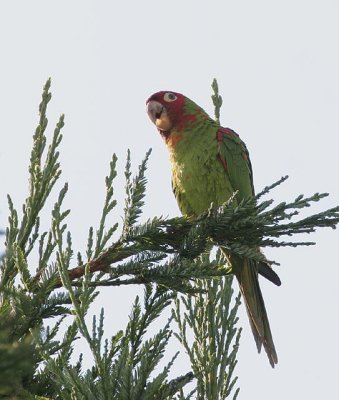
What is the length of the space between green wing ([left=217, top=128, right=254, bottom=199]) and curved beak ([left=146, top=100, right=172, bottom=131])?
2.07 feet

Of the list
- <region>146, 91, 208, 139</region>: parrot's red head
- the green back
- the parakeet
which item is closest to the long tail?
the parakeet

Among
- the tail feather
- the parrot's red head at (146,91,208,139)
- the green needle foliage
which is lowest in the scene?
the green needle foliage

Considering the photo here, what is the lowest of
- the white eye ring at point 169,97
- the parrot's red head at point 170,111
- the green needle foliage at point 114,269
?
the green needle foliage at point 114,269

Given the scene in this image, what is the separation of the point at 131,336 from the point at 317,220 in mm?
855

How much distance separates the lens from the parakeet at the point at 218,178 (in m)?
4.72

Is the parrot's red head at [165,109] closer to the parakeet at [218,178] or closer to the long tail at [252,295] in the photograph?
the parakeet at [218,178]

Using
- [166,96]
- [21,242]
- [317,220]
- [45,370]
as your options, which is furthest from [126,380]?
[166,96]

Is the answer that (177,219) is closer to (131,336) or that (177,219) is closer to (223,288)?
(131,336)

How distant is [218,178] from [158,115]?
118 centimetres

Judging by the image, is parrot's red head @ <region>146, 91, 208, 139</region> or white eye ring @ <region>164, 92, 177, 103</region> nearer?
parrot's red head @ <region>146, 91, 208, 139</region>

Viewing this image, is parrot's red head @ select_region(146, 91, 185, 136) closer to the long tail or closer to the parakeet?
the parakeet

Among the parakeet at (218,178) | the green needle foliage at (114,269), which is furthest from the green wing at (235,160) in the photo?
the green needle foliage at (114,269)

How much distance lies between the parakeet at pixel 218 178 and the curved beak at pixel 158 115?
0.32 metres

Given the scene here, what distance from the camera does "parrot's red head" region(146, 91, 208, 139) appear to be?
545cm
